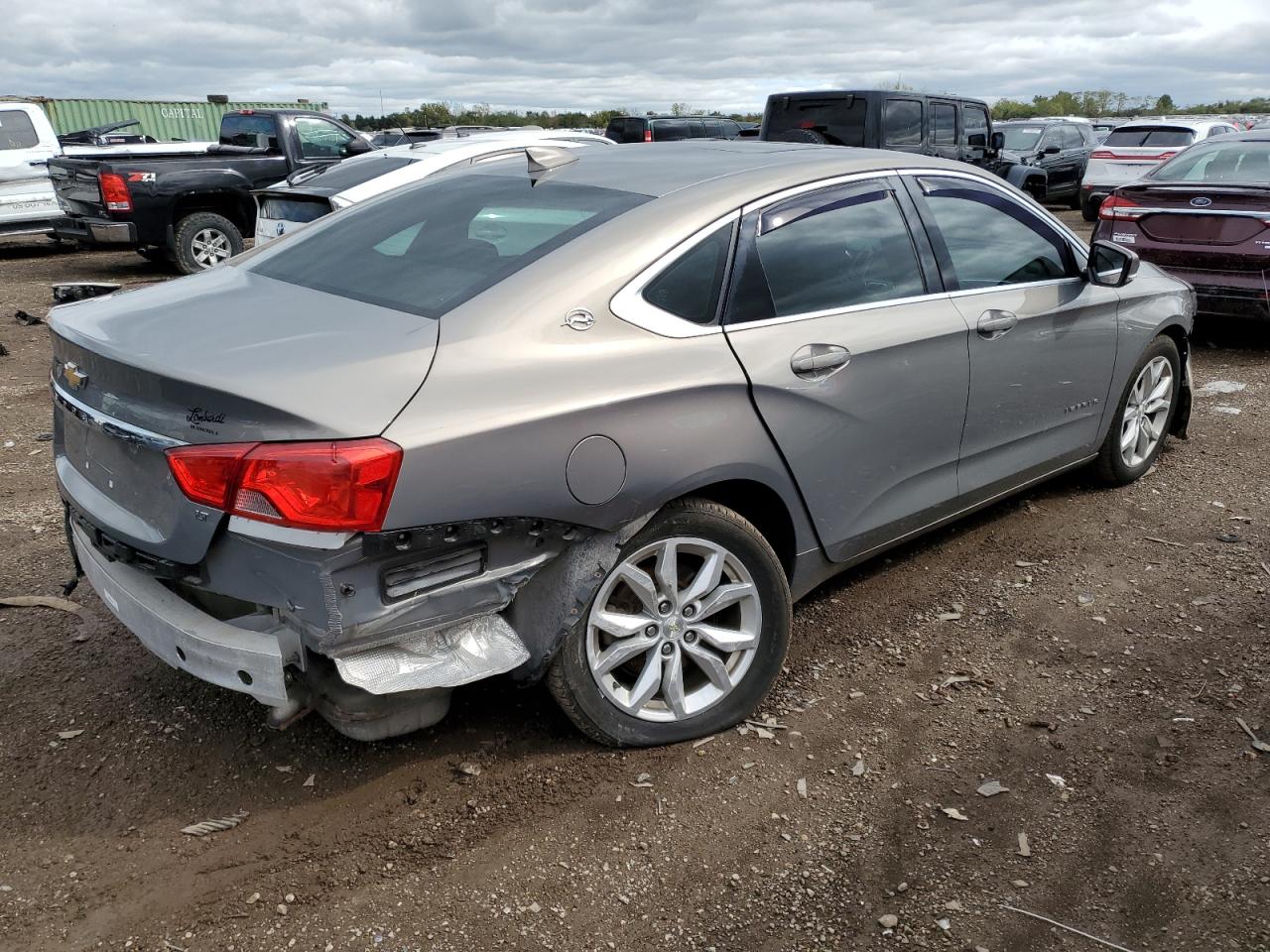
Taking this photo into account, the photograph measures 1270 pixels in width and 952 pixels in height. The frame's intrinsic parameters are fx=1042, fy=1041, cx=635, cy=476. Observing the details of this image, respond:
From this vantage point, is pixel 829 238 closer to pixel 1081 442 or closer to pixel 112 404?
pixel 1081 442

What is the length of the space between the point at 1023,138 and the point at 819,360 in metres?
18.1

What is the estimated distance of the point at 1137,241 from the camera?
7.85 m

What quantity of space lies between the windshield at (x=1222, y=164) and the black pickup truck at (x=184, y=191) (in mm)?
8473

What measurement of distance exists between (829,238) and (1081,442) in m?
1.88

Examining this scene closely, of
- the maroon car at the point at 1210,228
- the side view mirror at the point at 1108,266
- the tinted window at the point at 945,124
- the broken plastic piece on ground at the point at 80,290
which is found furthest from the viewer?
the tinted window at the point at 945,124

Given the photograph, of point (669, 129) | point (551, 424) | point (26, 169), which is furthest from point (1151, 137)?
point (551, 424)

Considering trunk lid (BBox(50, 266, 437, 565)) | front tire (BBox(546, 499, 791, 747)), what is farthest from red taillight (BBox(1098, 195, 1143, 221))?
trunk lid (BBox(50, 266, 437, 565))

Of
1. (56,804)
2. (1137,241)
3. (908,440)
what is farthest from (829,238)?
(1137,241)

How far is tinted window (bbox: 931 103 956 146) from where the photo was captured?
12789 millimetres

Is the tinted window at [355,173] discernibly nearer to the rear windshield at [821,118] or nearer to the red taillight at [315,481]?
the rear windshield at [821,118]

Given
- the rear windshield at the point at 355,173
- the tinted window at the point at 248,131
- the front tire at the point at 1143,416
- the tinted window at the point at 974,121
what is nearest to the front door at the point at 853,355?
the front tire at the point at 1143,416

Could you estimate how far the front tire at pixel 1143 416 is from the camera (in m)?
4.86

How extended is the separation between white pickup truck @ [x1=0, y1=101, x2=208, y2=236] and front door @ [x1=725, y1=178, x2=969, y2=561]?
38.8ft

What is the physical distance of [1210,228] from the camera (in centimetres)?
741
